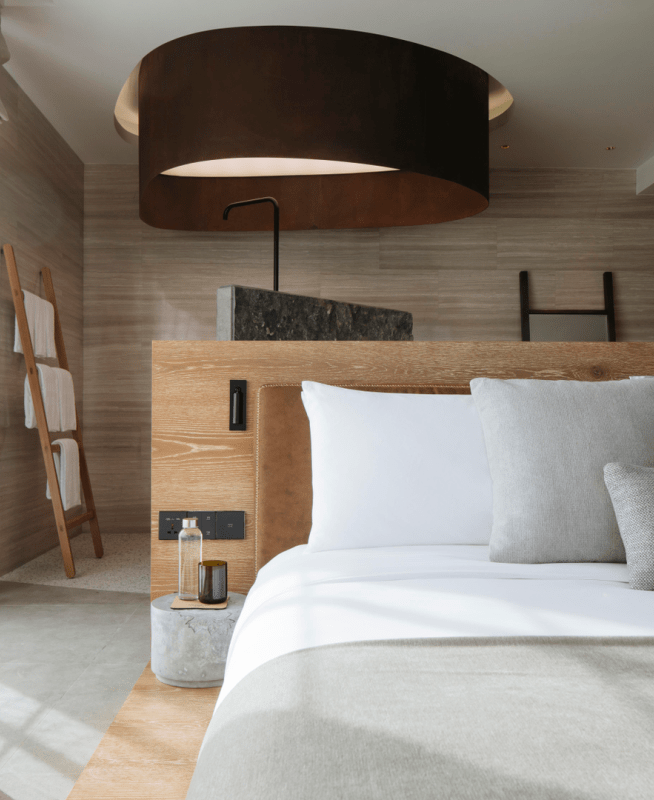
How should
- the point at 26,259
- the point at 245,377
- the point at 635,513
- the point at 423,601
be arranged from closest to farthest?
the point at 423,601 < the point at 635,513 < the point at 245,377 < the point at 26,259

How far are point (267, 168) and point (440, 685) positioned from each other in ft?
10.2

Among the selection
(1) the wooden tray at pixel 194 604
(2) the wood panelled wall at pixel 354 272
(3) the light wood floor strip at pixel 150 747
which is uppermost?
(2) the wood panelled wall at pixel 354 272

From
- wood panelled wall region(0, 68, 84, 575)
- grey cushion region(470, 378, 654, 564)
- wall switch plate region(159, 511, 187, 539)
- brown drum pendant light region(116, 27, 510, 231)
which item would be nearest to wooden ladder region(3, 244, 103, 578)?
wood panelled wall region(0, 68, 84, 575)

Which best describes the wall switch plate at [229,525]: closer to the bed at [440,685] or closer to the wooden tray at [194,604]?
the wooden tray at [194,604]

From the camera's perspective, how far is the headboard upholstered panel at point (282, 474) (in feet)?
5.91

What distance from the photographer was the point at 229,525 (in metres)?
1.88

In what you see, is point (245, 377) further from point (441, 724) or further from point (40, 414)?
point (40, 414)

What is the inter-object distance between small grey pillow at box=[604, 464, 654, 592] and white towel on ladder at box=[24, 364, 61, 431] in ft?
9.73

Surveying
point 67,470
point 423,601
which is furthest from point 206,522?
point 67,470

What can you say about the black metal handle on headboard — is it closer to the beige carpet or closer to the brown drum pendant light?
the brown drum pendant light

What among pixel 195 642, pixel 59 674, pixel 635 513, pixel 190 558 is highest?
pixel 635 513

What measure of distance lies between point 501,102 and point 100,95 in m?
2.30

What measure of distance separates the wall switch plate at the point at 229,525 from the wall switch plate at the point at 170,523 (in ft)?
0.34

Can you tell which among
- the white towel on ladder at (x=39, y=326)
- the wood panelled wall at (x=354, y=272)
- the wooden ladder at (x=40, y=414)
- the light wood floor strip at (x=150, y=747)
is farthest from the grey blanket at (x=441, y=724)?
the wood panelled wall at (x=354, y=272)
